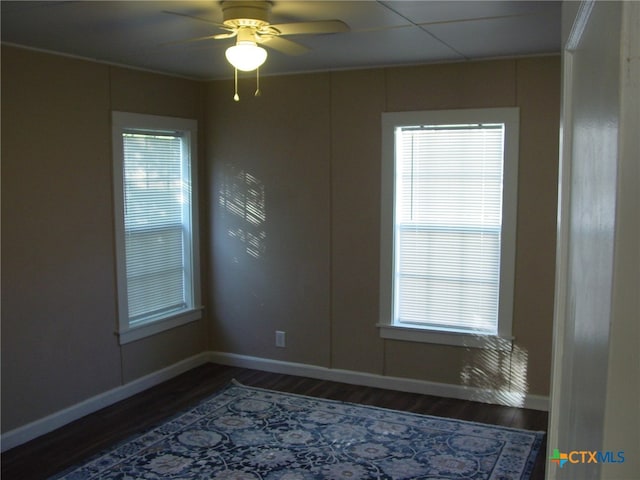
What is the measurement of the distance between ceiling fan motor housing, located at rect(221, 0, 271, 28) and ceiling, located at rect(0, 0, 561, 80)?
2.3 inches

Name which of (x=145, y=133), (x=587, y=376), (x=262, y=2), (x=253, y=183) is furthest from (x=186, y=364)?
(x=587, y=376)

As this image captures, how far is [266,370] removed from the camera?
203 inches

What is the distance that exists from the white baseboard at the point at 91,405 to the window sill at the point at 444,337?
1735 millimetres

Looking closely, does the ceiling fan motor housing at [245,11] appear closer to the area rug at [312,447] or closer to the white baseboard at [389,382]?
the area rug at [312,447]

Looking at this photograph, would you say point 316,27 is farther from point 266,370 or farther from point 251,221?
point 266,370

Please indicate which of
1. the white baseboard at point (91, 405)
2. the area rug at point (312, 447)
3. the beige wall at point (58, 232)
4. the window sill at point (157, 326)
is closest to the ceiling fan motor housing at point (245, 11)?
the beige wall at point (58, 232)

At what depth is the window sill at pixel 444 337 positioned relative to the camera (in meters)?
4.37

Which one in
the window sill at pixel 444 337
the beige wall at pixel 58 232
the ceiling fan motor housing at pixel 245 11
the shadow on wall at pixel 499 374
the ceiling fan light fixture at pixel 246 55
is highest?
the ceiling fan motor housing at pixel 245 11

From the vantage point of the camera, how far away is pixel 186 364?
5172mm

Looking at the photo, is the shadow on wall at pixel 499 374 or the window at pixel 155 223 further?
the window at pixel 155 223

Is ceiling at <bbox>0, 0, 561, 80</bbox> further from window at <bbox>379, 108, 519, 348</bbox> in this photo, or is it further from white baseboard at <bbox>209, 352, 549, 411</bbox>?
white baseboard at <bbox>209, 352, 549, 411</bbox>

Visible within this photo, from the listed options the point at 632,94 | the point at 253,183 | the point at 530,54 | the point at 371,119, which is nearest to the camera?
the point at 632,94

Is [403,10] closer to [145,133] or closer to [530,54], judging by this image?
[530,54]

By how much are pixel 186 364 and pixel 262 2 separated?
11.0 ft
